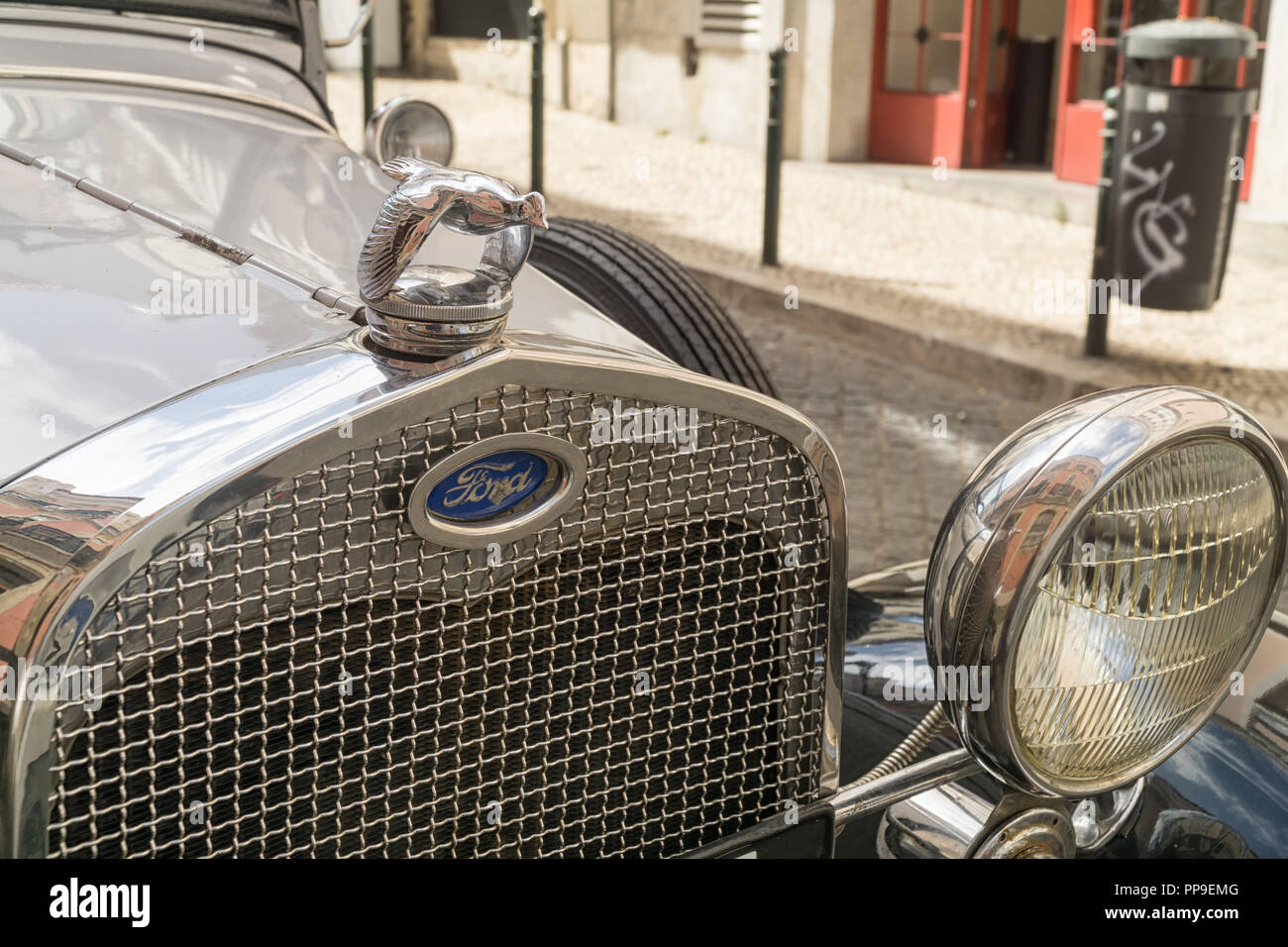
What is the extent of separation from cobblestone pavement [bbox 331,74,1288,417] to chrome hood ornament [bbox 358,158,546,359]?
14.6 ft

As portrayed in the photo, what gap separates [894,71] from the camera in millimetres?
10508

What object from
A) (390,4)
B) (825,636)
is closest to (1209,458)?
(825,636)

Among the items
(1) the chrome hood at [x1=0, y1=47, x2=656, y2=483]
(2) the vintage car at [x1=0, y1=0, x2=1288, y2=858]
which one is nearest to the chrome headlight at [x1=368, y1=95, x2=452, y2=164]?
(1) the chrome hood at [x1=0, y1=47, x2=656, y2=483]

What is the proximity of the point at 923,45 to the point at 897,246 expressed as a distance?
10.5ft

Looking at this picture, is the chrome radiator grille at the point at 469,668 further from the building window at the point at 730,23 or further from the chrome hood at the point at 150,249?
the building window at the point at 730,23

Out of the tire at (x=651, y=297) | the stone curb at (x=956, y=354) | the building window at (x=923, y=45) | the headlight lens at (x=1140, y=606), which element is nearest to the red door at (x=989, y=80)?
the building window at (x=923, y=45)

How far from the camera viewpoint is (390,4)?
14.5m

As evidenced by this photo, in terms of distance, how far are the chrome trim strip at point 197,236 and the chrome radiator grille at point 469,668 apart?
0.94 ft

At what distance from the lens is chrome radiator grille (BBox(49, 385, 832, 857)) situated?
110 centimetres

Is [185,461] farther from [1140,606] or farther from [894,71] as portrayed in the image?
[894,71]

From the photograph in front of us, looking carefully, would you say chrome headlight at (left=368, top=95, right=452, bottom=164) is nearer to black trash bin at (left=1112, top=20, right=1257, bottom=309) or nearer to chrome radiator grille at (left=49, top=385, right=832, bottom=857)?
chrome radiator grille at (left=49, top=385, right=832, bottom=857)

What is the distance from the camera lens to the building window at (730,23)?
10.8 meters

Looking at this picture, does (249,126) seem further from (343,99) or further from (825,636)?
(343,99)

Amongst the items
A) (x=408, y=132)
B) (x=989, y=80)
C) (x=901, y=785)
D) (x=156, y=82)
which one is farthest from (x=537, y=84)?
(x=901, y=785)
